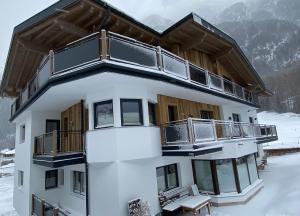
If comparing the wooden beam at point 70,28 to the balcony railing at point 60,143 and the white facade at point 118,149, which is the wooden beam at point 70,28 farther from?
the balcony railing at point 60,143

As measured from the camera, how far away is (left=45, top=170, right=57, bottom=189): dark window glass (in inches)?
585

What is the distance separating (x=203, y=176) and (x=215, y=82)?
636 cm

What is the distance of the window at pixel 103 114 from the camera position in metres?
10.4

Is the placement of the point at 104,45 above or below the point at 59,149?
above

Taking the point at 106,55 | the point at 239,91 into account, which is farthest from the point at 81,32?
the point at 239,91

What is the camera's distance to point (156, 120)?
12375mm

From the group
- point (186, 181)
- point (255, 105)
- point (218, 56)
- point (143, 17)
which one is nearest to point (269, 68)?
point (255, 105)

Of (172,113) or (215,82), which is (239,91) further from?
(172,113)

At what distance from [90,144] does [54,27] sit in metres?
6.06

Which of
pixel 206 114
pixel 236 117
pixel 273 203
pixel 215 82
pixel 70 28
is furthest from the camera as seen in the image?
pixel 236 117

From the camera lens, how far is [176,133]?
11250 mm

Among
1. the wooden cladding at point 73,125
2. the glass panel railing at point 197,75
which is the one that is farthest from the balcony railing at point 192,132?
the wooden cladding at point 73,125

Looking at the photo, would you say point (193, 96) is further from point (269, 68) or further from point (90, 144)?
point (269, 68)

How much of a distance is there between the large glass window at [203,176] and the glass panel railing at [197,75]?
507cm
